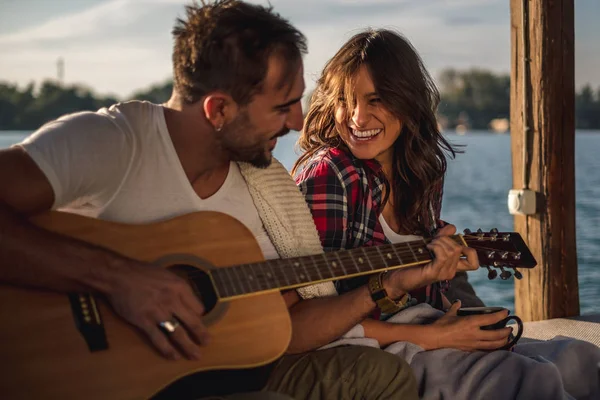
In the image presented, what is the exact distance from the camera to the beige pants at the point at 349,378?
2.53m

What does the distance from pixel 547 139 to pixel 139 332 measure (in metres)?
3.03

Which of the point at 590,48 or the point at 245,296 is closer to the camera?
the point at 245,296

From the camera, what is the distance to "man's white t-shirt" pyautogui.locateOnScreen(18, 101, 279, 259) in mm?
2158

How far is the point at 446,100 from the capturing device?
3861 mm

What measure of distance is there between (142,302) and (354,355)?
750 mm

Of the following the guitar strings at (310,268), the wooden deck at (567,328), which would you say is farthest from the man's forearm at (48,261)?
the wooden deck at (567,328)

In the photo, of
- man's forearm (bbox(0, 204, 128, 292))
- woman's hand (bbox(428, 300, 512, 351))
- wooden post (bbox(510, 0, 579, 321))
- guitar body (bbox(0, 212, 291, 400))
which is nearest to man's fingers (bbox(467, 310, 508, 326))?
woman's hand (bbox(428, 300, 512, 351))

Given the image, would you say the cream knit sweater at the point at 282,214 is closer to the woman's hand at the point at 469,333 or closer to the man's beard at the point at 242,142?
the man's beard at the point at 242,142

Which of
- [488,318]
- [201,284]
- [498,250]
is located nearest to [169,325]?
[201,284]

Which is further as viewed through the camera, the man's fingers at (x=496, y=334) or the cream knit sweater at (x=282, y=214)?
the man's fingers at (x=496, y=334)

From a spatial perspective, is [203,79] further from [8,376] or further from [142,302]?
[8,376]

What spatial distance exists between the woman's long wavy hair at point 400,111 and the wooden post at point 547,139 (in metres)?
1.50

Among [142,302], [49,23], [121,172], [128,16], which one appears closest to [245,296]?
[142,302]

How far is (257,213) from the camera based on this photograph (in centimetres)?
268
